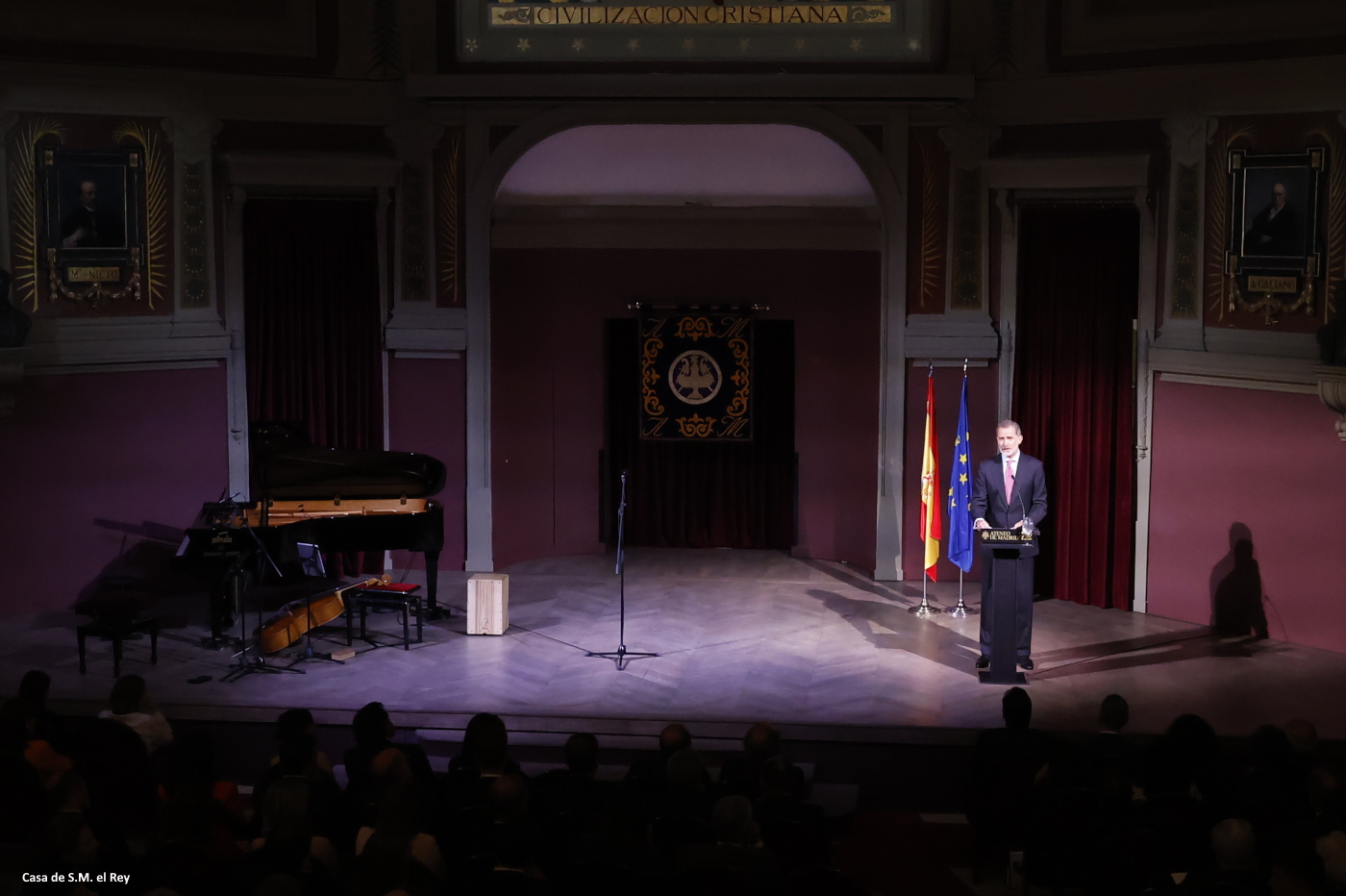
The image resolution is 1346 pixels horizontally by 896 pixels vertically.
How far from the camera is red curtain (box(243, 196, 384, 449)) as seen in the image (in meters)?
11.1

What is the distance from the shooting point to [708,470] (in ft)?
41.5

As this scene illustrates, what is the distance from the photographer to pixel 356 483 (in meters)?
9.78

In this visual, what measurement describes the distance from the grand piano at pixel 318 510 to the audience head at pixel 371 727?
3.20 m

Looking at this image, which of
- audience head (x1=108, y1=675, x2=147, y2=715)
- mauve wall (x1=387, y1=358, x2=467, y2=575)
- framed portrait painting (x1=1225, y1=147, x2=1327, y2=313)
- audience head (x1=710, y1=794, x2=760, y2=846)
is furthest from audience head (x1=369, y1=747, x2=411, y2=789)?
framed portrait painting (x1=1225, y1=147, x2=1327, y2=313)

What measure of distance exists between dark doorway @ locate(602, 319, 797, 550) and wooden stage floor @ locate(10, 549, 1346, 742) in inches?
60.3

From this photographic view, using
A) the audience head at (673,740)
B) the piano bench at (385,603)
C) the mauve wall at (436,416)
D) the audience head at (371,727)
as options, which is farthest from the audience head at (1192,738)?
the mauve wall at (436,416)

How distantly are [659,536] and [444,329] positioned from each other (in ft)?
9.24

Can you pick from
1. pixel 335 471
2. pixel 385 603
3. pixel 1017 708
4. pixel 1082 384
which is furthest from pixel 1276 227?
pixel 335 471

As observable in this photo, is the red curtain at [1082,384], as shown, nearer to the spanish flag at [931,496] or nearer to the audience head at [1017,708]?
the spanish flag at [931,496]

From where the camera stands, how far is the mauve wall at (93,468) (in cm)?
1030

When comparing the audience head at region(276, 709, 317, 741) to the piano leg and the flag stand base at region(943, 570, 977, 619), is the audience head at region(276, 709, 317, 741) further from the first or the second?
the flag stand base at region(943, 570, 977, 619)

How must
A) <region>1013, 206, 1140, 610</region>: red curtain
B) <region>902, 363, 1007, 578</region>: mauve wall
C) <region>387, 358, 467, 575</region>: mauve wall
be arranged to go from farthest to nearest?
<region>387, 358, 467, 575</region>: mauve wall < <region>902, 363, 1007, 578</region>: mauve wall < <region>1013, 206, 1140, 610</region>: red curtain

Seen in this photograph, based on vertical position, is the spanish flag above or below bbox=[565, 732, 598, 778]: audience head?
above

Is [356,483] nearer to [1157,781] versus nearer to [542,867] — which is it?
[542,867]
